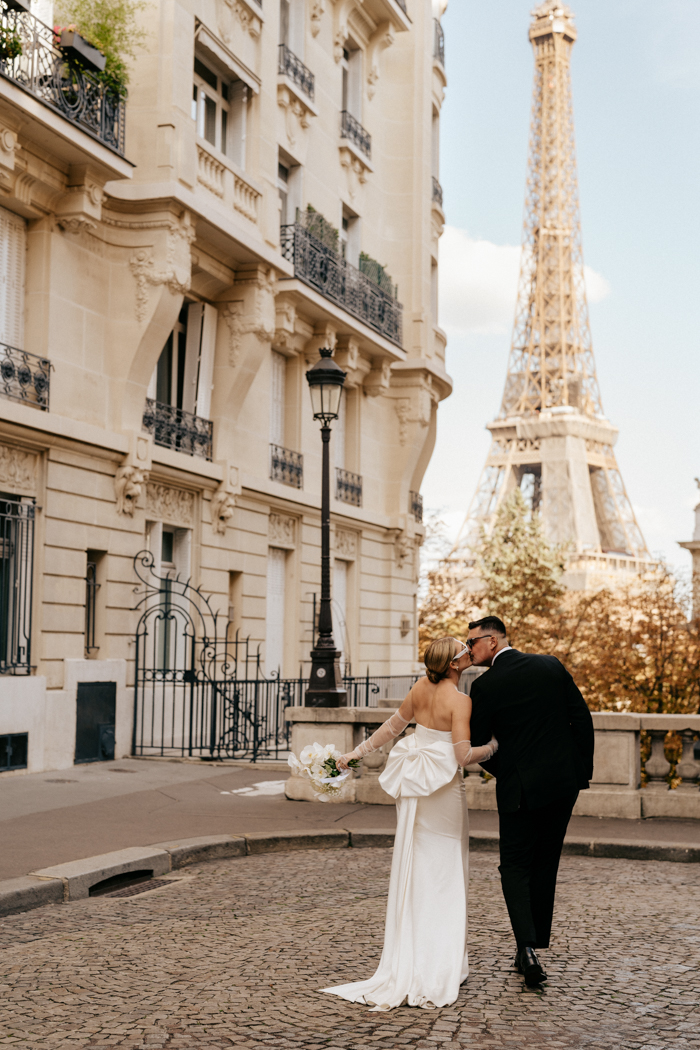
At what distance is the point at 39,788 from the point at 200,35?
11076 millimetres

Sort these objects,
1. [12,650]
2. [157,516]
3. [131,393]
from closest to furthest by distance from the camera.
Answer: [12,650]
[131,393]
[157,516]

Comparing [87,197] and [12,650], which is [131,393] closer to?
[87,197]

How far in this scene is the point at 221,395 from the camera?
1786cm

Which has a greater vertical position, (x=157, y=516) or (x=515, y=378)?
(x=515, y=378)

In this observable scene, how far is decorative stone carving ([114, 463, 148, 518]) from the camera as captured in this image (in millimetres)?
14898

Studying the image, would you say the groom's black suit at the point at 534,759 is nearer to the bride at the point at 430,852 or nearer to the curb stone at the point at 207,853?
the bride at the point at 430,852

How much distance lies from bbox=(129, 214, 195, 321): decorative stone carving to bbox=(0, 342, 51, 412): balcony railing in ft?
6.33

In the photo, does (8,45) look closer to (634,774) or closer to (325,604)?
→ (325,604)

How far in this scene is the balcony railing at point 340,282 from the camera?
64.4ft

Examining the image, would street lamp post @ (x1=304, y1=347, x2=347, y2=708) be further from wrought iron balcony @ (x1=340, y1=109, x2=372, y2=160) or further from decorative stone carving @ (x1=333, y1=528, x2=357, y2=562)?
wrought iron balcony @ (x1=340, y1=109, x2=372, y2=160)

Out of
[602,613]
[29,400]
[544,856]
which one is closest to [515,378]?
[602,613]

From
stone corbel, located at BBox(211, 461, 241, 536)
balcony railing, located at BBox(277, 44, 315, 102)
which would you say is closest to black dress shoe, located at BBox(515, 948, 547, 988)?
stone corbel, located at BBox(211, 461, 241, 536)

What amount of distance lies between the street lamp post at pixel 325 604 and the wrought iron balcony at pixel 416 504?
38.9 ft

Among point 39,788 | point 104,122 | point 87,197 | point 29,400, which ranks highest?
point 104,122
